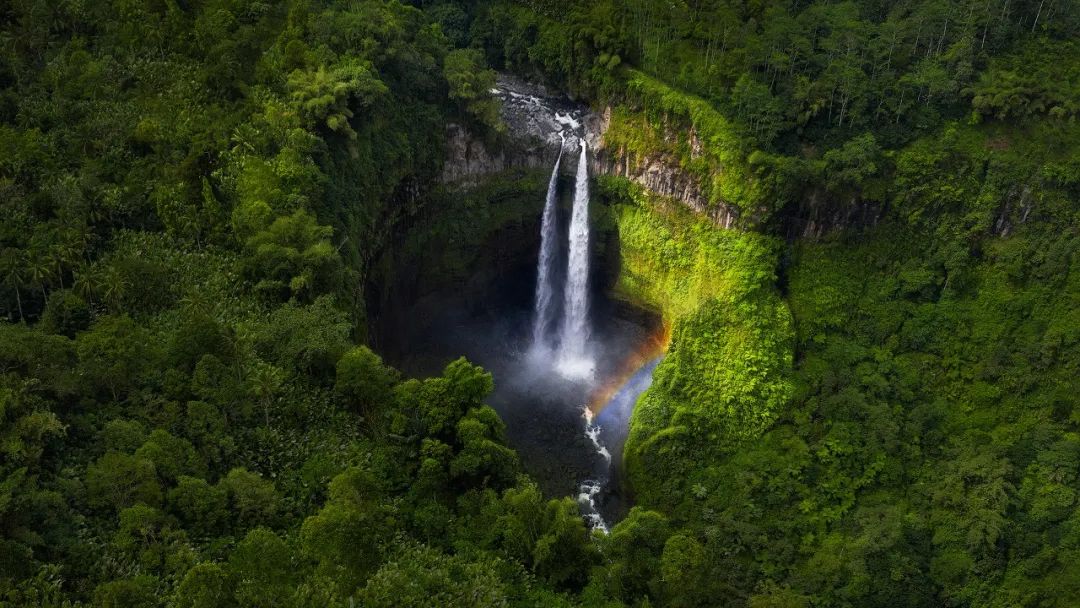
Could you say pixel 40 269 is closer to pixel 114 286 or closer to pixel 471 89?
pixel 114 286

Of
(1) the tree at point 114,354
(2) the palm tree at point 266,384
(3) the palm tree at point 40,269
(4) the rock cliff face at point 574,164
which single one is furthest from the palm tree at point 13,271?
(4) the rock cliff face at point 574,164

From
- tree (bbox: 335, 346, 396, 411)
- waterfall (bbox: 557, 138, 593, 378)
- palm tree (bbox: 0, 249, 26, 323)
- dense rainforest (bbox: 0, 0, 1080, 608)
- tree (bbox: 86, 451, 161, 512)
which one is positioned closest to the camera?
tree (bbox: 86, 451, 161, 512)

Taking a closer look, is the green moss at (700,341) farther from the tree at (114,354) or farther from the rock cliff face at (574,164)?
the tree at (114,354)

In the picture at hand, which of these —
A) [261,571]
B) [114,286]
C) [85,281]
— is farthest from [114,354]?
[261,571]

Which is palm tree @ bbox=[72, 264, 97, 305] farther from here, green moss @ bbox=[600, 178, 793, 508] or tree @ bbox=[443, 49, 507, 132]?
green moss @ bbox=[600, 178, 793, 508]

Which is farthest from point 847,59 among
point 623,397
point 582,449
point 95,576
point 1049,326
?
point 95,576

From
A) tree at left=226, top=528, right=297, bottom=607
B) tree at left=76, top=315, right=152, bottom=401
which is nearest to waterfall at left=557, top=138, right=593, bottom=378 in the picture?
tree at left=76, top=315, right=152, bottom=401
